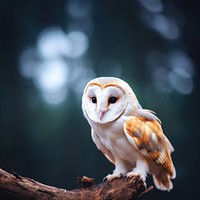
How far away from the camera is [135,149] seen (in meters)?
1.03

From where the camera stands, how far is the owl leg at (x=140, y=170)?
3.32 ft

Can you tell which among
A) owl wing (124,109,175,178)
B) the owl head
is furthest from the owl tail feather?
the owl head

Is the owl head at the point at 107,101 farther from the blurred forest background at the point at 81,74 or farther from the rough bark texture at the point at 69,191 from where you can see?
the blurred forest background at the point at 81,74

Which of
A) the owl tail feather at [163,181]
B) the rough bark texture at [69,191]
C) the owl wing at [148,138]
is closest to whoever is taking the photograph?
the rough bark texture at [69,191]

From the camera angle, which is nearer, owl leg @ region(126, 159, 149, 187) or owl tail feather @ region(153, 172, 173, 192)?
owl leg @ region(126, 159, 149, 187)

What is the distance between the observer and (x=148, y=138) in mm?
1022

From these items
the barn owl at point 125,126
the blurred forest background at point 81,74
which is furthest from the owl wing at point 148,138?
the blurred forest background at point 81,74

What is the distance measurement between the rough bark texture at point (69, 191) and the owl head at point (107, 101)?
19 centimetres

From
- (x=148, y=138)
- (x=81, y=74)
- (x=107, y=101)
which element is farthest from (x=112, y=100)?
(x=81, y=74)

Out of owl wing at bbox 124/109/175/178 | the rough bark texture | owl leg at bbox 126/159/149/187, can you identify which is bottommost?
the rough bark texture

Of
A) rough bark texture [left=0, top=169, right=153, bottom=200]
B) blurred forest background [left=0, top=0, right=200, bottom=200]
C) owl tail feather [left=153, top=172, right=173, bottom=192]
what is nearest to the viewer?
rough bark texture [left=0, top=169, right=153, bottom=200]

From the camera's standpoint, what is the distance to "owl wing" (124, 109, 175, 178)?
1.00m

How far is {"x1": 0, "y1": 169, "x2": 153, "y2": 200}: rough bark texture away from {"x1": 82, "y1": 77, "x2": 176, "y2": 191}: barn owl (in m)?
0.04

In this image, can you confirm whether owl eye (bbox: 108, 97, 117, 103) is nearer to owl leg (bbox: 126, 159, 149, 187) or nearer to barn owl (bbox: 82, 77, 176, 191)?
barn owl (bbox: 82, 77, 176, 191)
